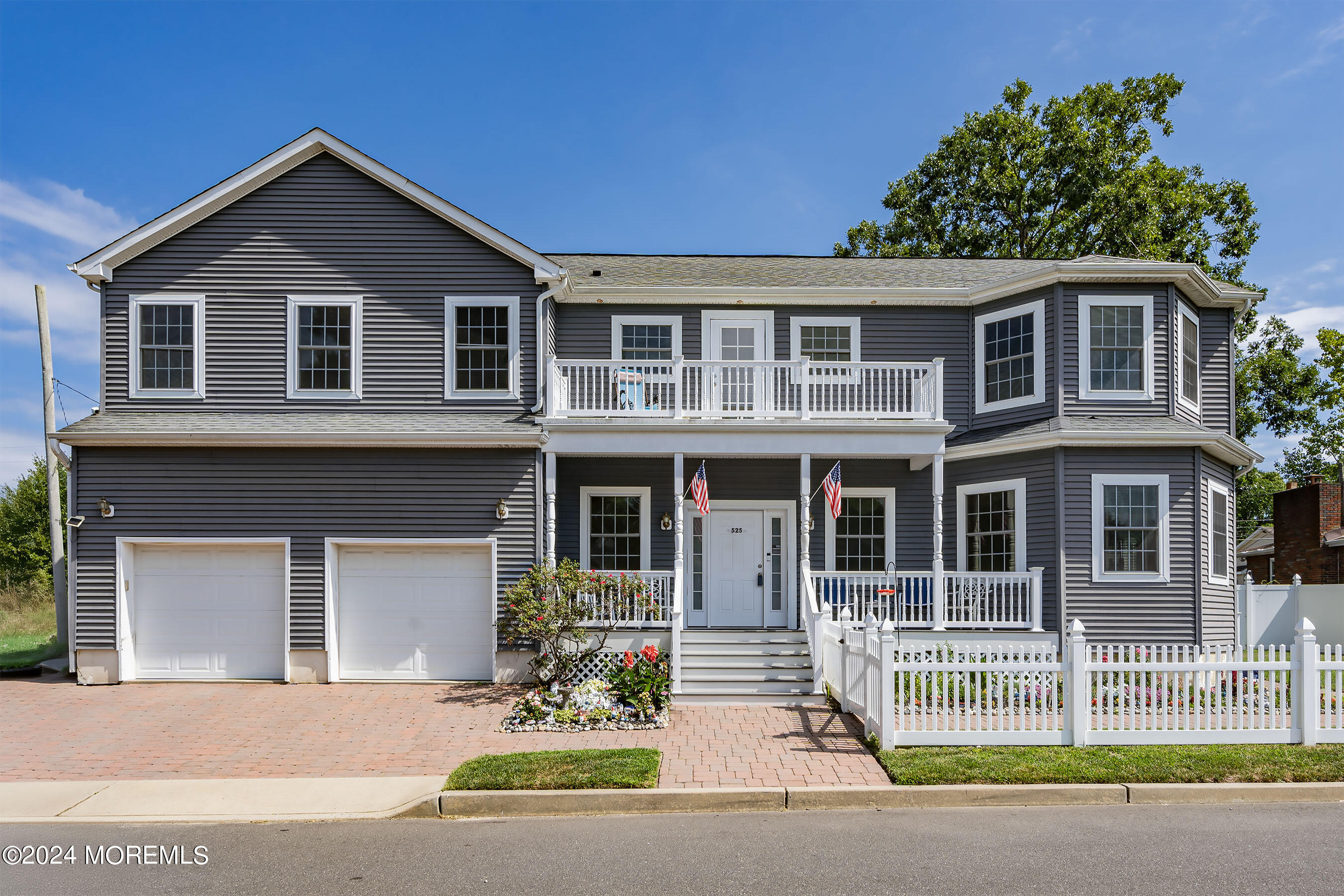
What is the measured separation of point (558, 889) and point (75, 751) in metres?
7.24

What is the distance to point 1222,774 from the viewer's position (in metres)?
8.45

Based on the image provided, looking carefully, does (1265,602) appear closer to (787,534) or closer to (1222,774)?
(787,534)

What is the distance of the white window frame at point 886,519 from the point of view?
16547mm

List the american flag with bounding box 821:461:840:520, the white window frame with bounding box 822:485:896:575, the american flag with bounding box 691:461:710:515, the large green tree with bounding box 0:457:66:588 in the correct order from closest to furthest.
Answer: the american flag with bounding box 821:461:840:520, the american flag with bounding box 691:461:710:515, the white window frame with bounding box 822:485:896:575, the large green tree with bounding box 0:457:66:588

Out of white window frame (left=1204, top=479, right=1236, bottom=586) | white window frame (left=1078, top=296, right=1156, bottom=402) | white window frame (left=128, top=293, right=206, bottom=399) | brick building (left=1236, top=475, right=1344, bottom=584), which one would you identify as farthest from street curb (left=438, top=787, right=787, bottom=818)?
brick building (left=1236, top=475, right=1344, bottom=584)

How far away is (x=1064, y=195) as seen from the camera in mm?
29391

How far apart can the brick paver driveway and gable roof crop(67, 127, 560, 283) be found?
6.76 m

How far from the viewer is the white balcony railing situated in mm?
14633

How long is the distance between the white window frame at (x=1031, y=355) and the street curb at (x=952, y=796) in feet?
28.6

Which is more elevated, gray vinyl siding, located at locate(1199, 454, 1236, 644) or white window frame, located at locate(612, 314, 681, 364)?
white window frame, located at locate(612, 314, 681, 364)

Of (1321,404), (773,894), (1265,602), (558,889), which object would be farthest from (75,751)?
(1321,404)

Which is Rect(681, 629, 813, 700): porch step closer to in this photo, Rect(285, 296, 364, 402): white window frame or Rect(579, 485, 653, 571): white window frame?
Rect(579, 485, 653, 571): white window frame

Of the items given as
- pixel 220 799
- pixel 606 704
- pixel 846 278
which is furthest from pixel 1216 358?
pixel 220 799

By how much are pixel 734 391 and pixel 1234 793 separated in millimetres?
9674
